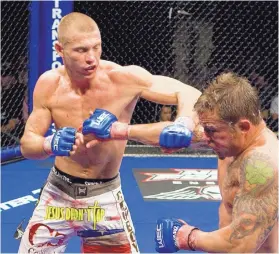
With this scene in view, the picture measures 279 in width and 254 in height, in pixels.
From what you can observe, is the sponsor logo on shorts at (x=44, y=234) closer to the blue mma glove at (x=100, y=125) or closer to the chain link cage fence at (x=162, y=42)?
the blue mma glove at (x=100, y=125)

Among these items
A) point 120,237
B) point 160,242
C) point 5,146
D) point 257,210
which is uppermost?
point 257,210

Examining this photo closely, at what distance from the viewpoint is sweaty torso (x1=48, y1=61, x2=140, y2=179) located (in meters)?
2.11

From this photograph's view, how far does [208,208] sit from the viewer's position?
135 inches

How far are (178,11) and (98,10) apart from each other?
0.66 meters

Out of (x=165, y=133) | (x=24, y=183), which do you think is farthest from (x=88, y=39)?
(x=24, y=183)

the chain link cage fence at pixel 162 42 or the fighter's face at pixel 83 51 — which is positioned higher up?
the fighter's face at pixel 83 51

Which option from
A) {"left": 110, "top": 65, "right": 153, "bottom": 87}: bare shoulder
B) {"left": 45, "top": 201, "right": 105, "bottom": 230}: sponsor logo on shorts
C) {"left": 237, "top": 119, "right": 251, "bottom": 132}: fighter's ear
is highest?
{"left": 237, "top": 119, "right": 251, "bottom": 132}: fighter's ear

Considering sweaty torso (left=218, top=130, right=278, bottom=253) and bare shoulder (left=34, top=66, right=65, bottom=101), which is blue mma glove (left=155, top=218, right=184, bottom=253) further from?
bare shoulder (left=34, top=66, right=65, bottom=101)

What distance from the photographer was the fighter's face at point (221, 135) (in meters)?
1.42

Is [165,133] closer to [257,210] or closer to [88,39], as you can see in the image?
[257,210]

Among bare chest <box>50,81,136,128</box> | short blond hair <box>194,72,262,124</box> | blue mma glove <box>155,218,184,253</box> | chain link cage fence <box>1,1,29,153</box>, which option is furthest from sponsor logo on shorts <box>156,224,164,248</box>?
chain link cage fence <box>1,1,29,153</box>

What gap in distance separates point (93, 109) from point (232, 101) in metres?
0.80

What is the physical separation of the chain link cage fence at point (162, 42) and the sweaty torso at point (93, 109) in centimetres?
267

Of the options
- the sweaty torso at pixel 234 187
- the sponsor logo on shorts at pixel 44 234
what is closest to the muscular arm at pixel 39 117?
the sponsor logo on shorts at pixel 44 234
